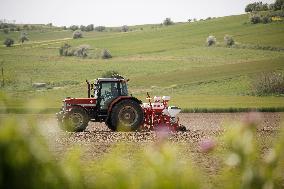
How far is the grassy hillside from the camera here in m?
42.4

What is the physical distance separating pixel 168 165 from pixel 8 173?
2.57ft

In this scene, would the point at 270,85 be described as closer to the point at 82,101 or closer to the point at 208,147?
the point at 82,101

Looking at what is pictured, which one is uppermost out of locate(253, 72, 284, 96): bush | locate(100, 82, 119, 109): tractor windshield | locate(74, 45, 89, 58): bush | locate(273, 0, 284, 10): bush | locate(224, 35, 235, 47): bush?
locate(273, 0, 284, 10): bush

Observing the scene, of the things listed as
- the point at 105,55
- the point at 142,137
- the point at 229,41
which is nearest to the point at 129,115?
the point at 142,137

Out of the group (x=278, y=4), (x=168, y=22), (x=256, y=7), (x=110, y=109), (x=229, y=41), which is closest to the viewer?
(x=110, y=109)

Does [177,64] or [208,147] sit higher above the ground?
[208,147]

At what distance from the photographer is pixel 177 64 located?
220 ft

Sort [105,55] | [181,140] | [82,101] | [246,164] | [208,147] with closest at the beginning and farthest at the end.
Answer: [246,164], [208,147], [181,140], [82,101], [105,55]

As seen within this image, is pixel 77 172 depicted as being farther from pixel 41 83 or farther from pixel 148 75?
pixel 148 75

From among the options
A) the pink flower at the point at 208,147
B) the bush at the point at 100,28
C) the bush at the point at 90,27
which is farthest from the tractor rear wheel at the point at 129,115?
the bush at the point at 100,28

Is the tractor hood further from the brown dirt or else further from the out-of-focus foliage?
the out-of-focus foliage

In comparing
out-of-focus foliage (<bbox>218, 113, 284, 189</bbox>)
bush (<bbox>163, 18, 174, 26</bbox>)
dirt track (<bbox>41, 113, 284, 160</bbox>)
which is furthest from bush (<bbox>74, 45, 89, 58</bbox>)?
out-of-focus foliage (<bbox>218, 113, 284, 189</bbox>)

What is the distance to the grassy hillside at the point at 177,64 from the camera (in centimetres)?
4241

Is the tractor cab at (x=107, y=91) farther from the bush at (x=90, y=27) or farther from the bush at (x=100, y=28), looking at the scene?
the bush at (x=100, y=28)
